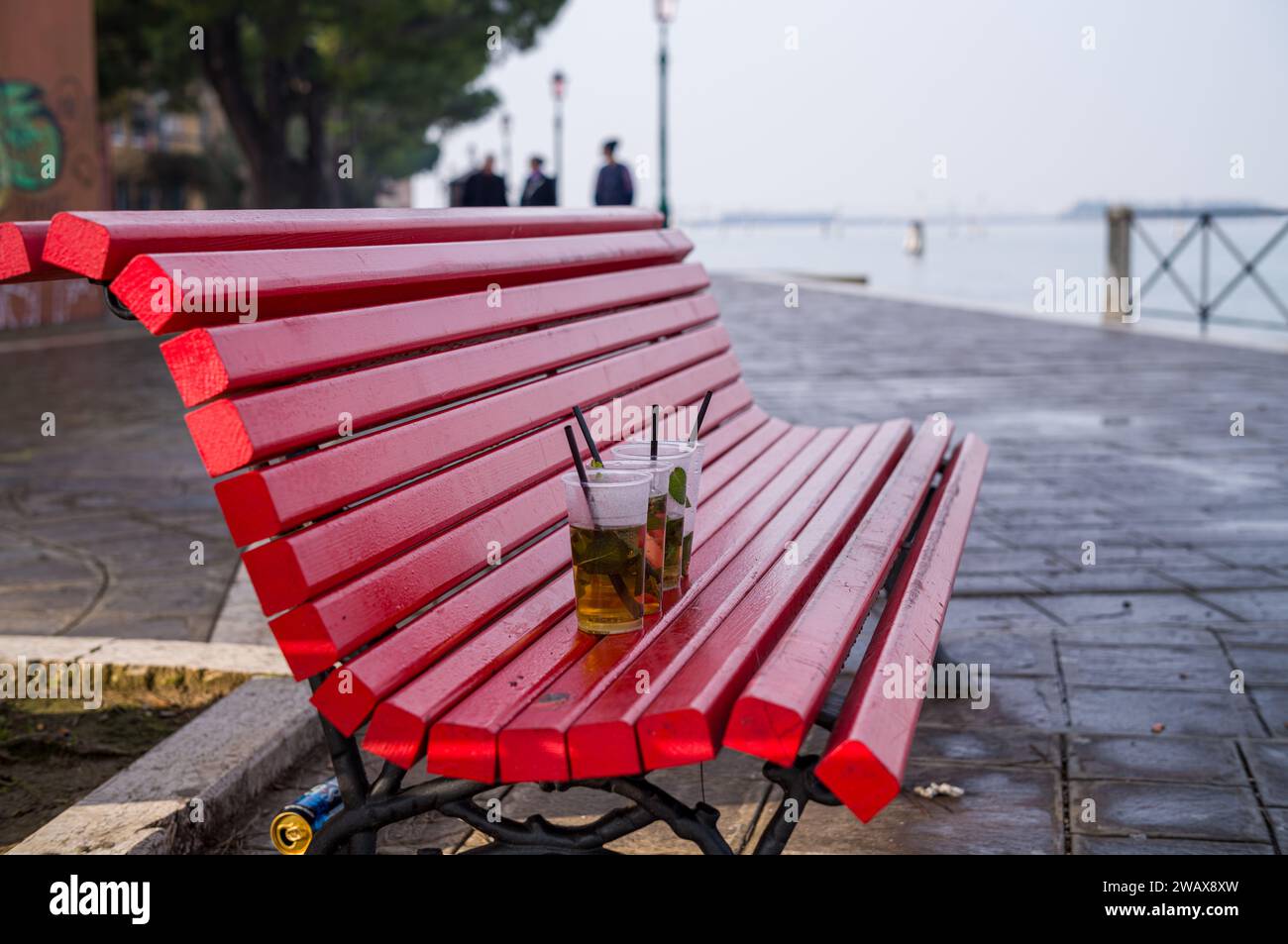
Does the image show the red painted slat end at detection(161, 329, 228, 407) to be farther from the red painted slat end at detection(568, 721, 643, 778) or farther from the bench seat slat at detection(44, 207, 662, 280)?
the red painted slat end at detection(568, 721, 643, 778)

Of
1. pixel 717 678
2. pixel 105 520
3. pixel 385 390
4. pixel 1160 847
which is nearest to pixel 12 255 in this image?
pixel 385 390

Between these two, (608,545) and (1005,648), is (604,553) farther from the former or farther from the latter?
(1005,648)

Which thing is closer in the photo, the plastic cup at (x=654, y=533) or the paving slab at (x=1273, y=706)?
the plastic cup at (x=654, y=533)

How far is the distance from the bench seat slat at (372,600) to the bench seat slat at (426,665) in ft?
0.10

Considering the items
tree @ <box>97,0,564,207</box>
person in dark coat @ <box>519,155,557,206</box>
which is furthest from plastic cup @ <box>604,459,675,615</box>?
tree @ <box>97,0,564,207</box>

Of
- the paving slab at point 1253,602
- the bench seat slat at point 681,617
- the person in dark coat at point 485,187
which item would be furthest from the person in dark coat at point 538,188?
the bench seat slat at point 681,617

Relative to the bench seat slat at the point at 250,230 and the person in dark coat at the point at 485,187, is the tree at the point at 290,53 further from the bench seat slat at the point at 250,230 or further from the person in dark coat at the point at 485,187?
the bench seat slat at the point at 250,230

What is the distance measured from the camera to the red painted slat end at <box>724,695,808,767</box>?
165 cm

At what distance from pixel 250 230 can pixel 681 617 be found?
0.86 m

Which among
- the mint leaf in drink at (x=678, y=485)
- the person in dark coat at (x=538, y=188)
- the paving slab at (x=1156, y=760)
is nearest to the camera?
the mint leaf in drink at (x=678, y=485)

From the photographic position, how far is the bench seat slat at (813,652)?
A: 166cm

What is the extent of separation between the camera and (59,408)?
29.7 ft

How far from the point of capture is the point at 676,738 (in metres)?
1.67
